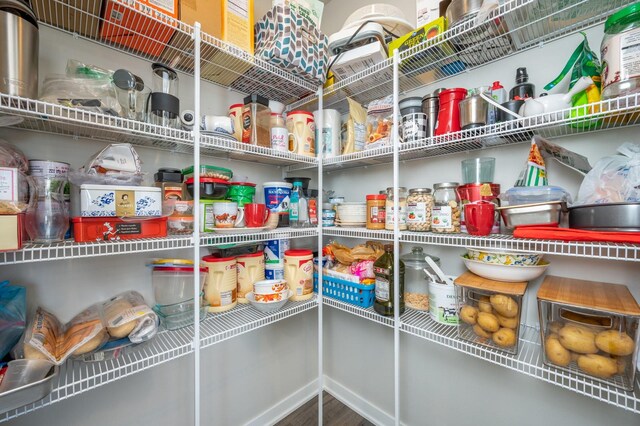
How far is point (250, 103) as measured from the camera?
113 centimetres

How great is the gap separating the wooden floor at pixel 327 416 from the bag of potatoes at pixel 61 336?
1.17 m

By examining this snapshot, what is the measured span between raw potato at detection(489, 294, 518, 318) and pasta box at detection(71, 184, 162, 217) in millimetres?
1108

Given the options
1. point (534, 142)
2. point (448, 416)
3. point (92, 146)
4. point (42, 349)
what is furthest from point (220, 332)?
point (534, 142)

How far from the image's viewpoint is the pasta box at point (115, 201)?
2.42ft

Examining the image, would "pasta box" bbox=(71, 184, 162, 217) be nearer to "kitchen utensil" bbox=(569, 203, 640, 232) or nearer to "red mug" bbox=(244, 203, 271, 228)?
"red mug" bbox=(244, 203, 271, 228)

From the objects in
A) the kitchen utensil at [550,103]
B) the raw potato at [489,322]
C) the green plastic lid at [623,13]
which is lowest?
the raw potato at [489,322]

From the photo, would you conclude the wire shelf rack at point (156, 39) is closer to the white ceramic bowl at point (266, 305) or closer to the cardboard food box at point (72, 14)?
the cardboard food box at point (72, 14)

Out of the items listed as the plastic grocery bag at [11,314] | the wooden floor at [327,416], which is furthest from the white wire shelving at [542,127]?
the wooden floor at [327,416]

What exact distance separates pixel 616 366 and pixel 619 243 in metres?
0.33

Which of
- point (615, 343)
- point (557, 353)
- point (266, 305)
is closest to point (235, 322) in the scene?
point (266, 305)

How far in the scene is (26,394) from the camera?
60 centimetres

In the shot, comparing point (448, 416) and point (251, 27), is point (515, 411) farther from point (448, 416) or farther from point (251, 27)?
point (251, 27)

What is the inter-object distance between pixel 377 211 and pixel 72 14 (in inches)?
49.1

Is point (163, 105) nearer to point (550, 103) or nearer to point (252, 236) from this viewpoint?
point (252, 236)
